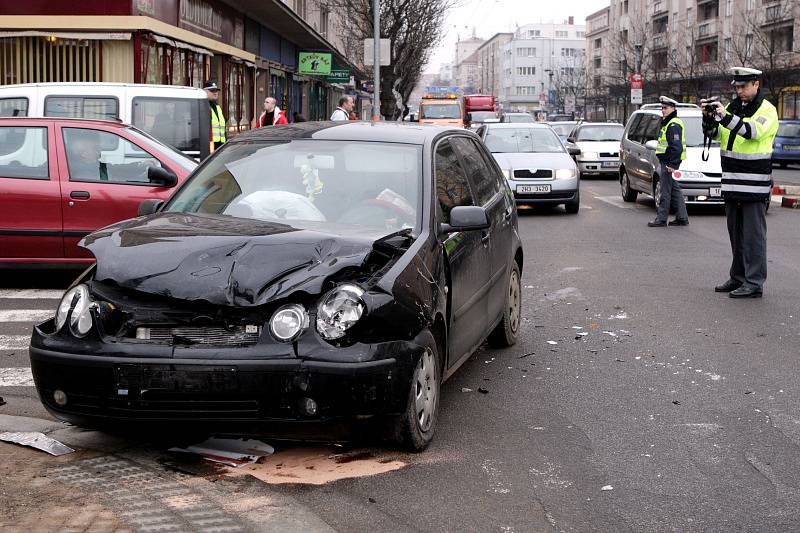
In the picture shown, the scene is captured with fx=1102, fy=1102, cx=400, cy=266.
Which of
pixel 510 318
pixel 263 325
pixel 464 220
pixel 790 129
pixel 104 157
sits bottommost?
pixel 510 318

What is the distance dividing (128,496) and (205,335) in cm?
73

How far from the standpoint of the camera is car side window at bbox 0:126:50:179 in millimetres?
10094

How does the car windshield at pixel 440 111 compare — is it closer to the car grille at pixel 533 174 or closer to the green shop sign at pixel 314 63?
the green shop sign at pixel 314 63

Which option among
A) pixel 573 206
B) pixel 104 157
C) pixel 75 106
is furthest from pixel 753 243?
pixel 573 206

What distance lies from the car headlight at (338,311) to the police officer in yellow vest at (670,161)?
12.9m

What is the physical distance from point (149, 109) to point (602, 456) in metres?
10.4

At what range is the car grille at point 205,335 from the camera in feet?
15.3

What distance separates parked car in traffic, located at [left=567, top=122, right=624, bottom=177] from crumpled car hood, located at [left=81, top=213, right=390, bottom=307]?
25766 millimetres

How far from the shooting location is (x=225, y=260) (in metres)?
4.84

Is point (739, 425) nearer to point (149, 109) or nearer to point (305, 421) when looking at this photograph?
point (305, 421)

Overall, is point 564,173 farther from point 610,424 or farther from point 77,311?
point 77,311

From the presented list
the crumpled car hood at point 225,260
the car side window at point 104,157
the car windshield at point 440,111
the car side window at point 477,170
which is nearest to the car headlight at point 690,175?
the car side window at point 104,157

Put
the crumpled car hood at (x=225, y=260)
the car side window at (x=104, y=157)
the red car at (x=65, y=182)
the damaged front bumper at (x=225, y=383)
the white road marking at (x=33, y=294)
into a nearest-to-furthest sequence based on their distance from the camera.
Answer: the damaged front bumper at (x=225, y=383) → the crumpled car hood at (x=225, y=260) → the white road marking at (x=33, y=294) → the red car at (x=65, y=182) → the car side window at (x=104, y=157)

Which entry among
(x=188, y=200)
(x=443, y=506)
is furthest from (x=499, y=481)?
(x=188, y=200)
